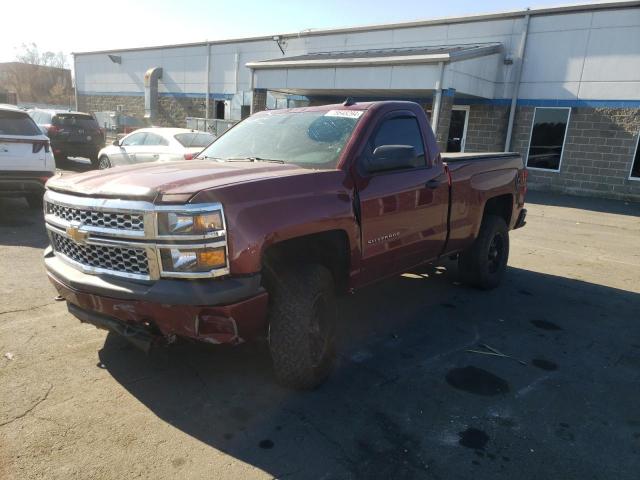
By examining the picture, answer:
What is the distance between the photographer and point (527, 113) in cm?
1616

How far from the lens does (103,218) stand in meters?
2.93

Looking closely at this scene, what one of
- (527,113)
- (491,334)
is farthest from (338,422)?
(527,113)

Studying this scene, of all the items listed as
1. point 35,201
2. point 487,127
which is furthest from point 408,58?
point 35,201

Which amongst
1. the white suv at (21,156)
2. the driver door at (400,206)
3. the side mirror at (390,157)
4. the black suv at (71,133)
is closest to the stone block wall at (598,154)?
the driver door at (400,206)

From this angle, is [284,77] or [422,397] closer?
[422,397]

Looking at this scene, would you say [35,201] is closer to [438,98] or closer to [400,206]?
[400,206]

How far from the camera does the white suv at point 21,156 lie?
731 centimetres

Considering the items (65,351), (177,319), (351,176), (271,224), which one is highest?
(351,176)

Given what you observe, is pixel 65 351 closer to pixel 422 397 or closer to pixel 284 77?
pixel 422 397

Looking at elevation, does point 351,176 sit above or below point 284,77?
below

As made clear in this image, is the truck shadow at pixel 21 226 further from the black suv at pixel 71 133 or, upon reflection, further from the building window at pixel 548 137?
the building window at pixel 548 137

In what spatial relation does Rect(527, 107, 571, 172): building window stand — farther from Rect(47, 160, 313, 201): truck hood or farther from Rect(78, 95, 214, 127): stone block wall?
Rect(78, 95, 214, 127): stone block wall

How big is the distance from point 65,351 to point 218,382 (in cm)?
127

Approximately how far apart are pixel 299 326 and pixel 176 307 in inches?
30.9
